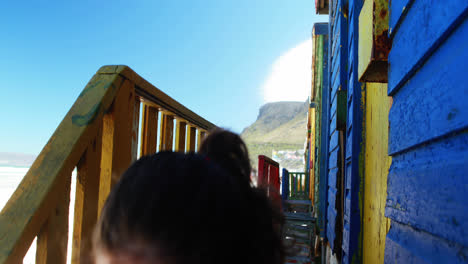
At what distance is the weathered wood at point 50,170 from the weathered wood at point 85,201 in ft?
0.29

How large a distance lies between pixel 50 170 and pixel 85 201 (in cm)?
26

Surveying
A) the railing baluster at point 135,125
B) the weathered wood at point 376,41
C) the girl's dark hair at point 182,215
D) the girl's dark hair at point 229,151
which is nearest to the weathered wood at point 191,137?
the railing baluster at point 135,125

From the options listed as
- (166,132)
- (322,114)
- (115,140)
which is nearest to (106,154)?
(115,140)

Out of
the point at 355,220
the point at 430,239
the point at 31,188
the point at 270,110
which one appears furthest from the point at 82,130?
the point at 270,110

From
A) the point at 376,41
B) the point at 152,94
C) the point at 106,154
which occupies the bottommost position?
the point at 106,154

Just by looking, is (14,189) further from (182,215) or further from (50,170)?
(182,215)

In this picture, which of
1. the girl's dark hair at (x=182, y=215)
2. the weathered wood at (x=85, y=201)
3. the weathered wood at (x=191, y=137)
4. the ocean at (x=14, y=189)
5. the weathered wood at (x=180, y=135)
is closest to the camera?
the girl's dark hair at (x=182, y=215)

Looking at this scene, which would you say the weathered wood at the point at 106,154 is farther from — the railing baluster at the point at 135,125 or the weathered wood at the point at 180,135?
the weathered wood at the point at 180,135

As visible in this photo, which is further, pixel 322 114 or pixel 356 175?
pixel 322 114

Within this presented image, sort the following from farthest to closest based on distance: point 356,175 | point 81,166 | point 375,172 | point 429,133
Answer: point 356,175, point 375,172, point 81,166, point 429,133

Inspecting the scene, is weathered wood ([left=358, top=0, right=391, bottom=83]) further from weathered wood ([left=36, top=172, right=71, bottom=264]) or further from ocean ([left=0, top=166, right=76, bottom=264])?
ocean ([left=0, top=166, right=76, bottom=264])

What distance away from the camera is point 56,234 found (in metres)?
1.10

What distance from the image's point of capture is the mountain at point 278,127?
258 feet

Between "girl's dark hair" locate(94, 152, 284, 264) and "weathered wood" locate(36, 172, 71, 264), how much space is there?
1.41 ft
